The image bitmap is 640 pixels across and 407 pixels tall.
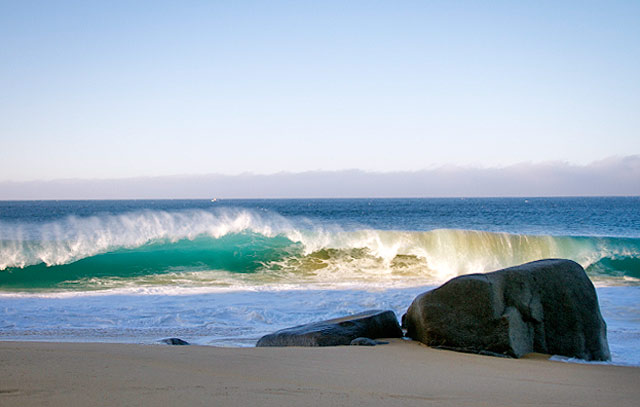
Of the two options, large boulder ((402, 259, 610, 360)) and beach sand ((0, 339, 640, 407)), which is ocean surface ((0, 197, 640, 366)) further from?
beach sand ((0, 339, 640, 407))

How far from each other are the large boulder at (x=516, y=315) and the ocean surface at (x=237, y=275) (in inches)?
24.1

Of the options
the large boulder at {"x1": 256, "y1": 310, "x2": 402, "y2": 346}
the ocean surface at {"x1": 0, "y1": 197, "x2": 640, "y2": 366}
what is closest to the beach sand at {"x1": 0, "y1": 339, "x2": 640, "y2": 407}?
the large boulder at {"x1": 256, "y1": 310, "x2": 402, "y2": 346}

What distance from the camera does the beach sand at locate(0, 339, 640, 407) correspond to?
11.8 ft

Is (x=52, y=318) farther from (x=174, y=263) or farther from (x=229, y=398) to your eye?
(x=174, y=263)

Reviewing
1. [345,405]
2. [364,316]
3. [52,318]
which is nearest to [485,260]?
[364,316]

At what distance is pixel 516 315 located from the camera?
655cm

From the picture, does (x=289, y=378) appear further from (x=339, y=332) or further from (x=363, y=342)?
(x=339, y=332)

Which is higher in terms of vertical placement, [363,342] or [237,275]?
[363,342]

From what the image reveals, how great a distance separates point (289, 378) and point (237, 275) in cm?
1245

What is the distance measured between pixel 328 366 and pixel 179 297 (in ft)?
23.6

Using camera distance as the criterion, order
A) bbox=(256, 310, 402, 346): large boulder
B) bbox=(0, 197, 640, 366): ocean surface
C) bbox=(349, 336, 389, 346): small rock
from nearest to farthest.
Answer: bbox=(349, 336, 389, 346): small rock
bbox=(256, 310, 402, 346): large boulder
bbox=(0, 197, 640, 366): ocean surface

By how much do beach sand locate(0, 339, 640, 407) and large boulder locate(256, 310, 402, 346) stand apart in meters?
0.69

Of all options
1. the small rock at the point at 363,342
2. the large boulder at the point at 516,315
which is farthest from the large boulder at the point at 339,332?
the large boulder at the point at 516,315

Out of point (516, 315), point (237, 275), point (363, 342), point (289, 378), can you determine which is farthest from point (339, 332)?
point (237, 275)
